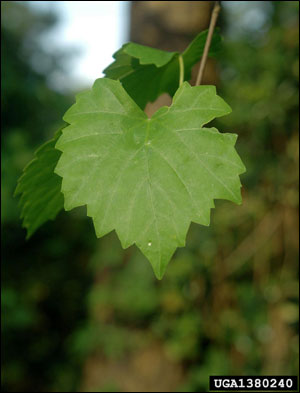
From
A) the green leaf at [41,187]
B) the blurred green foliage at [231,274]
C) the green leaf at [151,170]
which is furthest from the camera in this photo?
the blurred green foliage at [231,274]

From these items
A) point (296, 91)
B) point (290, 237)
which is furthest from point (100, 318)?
point (296, 91)

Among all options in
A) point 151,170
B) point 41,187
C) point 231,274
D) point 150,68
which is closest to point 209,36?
point 150,68

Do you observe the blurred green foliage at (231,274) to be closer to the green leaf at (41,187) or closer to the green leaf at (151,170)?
the green leaf at (41,187)

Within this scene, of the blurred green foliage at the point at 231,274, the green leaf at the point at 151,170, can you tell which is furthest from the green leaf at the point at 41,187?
the blurred green foliage at the point at 231,274

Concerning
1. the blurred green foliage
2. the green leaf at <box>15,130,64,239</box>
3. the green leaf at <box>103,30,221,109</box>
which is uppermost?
the green leaf at <box>103,30,221,109</box>

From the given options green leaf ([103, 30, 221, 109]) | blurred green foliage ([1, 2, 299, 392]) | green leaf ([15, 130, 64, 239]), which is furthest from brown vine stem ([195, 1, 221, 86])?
blurred green foliage ([1, 2, 299, 392])

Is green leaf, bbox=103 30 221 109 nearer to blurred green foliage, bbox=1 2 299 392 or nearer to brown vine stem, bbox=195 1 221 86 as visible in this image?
brown vine stem, bbox=195 1 221 86
